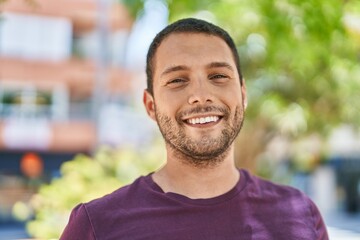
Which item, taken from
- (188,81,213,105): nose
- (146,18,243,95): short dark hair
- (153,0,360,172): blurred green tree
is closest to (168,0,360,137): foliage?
(153,0,360,172): blurred green tree

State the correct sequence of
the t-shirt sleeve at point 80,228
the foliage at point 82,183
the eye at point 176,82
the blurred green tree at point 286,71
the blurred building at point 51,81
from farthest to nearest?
the blurred building at point 51,81
the foliage at point 82,183
the blurred green tree at point 286,71
the eye at point 176,82
the t-shirt sleeve at point 80,228

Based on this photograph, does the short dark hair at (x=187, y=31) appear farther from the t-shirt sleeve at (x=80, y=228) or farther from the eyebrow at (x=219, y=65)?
the t-shirt sleeve at (x=80, y=228)

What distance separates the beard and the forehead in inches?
6.6

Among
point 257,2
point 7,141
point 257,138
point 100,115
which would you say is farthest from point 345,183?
point 257,2

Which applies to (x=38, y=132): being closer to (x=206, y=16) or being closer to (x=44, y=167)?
(x=44, y=167)

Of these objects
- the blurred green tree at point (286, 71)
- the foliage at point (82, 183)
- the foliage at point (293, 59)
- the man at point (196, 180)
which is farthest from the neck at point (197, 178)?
the foliage at point (82, 183)

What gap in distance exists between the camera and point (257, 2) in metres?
3.49

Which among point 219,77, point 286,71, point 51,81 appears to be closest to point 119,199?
point 219,77

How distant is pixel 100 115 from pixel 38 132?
225 cm

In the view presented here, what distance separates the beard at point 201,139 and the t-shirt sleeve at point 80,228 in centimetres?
34

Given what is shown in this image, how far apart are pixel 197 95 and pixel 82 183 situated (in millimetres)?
4243

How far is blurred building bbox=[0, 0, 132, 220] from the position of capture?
779 inches

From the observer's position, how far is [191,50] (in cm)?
193

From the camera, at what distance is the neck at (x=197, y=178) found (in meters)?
1.92
